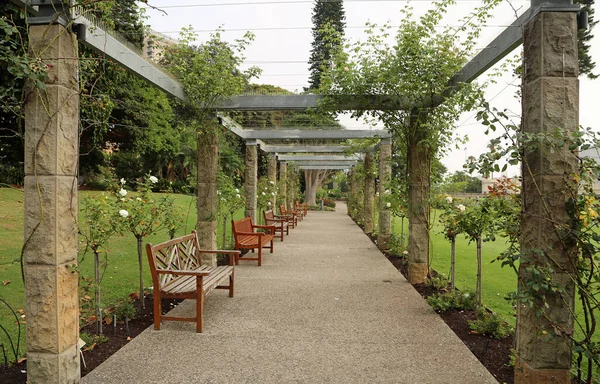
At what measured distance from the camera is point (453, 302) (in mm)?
5230

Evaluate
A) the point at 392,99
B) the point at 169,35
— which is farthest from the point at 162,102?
the point at 392,99

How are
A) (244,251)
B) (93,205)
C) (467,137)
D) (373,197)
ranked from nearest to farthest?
(93,205) → (467,137) → (244,251) → (373,197)

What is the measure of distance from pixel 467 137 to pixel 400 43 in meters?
1.67

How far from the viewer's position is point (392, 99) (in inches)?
239

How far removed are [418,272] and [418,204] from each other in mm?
1045

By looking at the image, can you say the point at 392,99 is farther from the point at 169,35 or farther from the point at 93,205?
the point at 93,205

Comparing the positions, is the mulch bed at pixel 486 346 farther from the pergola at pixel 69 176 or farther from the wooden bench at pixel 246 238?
the wooden bench at pixel 246 238

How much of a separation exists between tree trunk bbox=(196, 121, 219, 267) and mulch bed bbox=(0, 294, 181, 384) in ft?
5.45

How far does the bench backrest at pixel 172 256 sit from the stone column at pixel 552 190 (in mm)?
3311

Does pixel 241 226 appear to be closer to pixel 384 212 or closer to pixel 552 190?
pixel 384 212

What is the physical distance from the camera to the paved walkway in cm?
331

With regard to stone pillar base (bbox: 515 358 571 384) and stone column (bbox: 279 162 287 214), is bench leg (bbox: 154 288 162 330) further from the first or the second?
stone column (bbox: 279 162 287 214)

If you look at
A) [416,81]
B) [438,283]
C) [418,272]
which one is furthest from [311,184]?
[416,81]

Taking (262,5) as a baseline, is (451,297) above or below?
below
